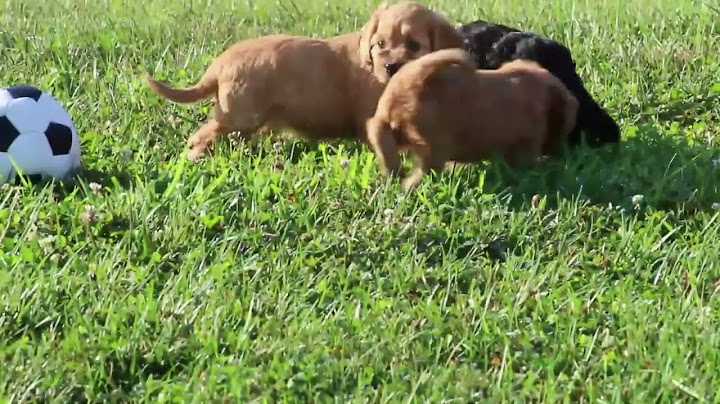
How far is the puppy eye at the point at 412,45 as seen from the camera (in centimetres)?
454

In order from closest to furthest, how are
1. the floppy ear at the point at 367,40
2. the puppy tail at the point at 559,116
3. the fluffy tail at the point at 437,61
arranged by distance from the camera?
the fluffy tail at the point at 437,61 < the puppy tail at the point at 559,116 < the floppy ear at the point at 367,40

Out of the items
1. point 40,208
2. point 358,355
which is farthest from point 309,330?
point 40,208

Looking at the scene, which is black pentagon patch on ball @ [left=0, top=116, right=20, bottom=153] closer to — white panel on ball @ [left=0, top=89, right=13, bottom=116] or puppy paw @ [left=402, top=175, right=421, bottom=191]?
white panel on ball @ [left=0, top=89, right=13, bottom=116]

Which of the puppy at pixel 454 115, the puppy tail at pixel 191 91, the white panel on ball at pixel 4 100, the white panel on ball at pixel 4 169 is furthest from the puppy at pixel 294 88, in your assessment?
the white panel on ball at pixel 4 169

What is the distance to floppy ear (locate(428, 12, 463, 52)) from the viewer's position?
4551mm

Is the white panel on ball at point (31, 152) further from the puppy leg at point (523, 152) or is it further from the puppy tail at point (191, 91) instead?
the puppy leg at point (523, 152)

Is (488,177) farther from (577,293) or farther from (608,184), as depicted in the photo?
(577,293)

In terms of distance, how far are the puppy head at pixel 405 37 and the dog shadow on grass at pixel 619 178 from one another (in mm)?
580

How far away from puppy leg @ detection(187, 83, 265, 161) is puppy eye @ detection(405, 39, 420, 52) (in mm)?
730

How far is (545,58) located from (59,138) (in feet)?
7.31

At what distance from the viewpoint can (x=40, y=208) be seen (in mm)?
3934

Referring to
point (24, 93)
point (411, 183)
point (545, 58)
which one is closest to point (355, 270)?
point (411, 183)

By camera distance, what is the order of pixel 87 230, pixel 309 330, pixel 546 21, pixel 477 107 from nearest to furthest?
1. pixel 309 330
2. pixel 87 230
3. pixel 477 107
4. pixel 546 21

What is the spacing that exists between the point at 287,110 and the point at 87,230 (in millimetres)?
1313
